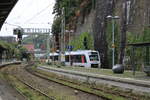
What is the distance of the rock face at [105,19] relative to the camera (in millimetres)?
36156

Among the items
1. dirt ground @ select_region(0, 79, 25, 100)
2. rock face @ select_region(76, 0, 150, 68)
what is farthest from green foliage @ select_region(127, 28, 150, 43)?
dirt ground @ select_region(0, 79, 25, 100)

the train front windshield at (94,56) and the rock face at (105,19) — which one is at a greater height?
the rock face at (105,19)

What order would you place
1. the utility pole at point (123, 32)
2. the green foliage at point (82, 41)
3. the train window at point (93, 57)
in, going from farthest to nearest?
the green foliage at point (82, 41) → the train window at point (93, 57) → the utility pole at point (123, 32)

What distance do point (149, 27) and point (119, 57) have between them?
7109mm

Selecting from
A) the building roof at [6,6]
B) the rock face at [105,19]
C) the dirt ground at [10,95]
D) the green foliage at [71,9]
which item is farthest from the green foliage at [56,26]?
the dirt ground at [10,95]

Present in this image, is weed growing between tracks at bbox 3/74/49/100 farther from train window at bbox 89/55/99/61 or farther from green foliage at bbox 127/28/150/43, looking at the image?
train window at bbox 89/55/99/61

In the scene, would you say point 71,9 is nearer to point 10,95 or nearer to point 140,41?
point 140,41

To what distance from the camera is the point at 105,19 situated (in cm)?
4628

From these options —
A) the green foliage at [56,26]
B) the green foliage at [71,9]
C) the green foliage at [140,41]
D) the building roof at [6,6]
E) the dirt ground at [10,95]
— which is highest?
the green foliage at [71,9]

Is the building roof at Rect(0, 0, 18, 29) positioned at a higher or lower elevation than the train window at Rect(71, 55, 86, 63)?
higher

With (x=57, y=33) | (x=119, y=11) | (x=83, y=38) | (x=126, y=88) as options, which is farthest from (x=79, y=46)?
(x=126, y=88)

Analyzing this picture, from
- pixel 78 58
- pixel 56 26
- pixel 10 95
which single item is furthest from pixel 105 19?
pixel 56 26

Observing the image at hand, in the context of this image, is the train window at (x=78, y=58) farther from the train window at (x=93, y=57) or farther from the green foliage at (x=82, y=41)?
the green foliage at (x=82, y=41)

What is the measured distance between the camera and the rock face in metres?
36.2
